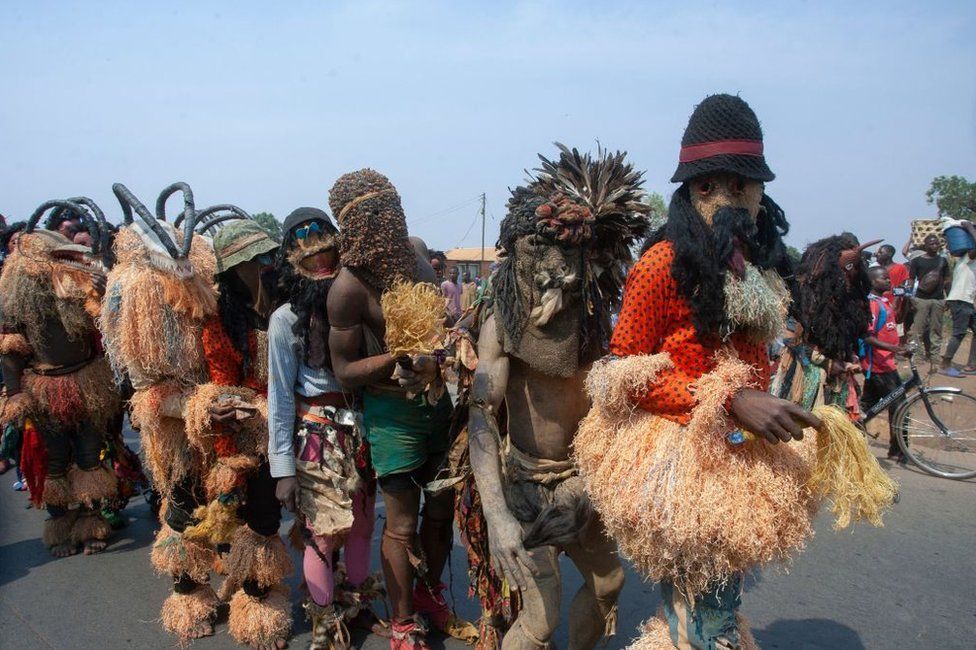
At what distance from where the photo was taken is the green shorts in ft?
10.3

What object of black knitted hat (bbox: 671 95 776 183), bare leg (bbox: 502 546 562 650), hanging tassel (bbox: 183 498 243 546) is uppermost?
black knitted hat (bbox: 671 95 776 183)

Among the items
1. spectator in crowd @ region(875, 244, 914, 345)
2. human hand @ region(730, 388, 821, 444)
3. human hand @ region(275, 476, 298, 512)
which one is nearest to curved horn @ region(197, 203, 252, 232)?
human hand @ region(275, 476, 298, 512)

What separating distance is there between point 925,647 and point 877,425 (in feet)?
16.5

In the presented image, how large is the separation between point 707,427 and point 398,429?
5.09 feet

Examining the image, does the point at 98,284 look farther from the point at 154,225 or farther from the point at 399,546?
the point at 399,546

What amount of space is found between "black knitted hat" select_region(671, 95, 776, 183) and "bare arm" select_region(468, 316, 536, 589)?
0.88m

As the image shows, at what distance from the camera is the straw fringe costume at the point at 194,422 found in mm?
3322

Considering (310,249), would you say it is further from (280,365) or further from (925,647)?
(925,647)

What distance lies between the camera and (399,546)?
10.5 ft

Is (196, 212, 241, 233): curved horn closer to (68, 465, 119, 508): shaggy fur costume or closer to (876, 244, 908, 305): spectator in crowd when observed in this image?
(68, 465, 119, 508): shaggy fur costume

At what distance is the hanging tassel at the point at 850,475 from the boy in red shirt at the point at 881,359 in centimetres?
456

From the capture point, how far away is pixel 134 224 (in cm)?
349

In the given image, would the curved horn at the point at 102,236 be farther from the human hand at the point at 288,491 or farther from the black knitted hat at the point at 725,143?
the black knitted hat at the point at 725,143

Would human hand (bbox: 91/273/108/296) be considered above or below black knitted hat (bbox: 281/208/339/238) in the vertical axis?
below
